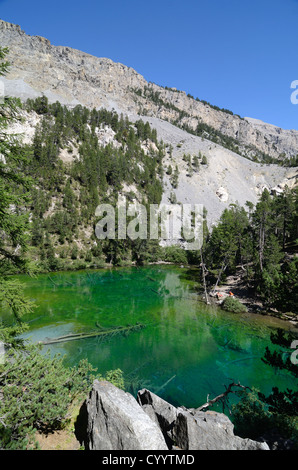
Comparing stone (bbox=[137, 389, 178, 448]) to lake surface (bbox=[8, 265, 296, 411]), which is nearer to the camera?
stone (bbox=[137, 389, 178, 448])

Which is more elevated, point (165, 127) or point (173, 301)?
point (165, 127)

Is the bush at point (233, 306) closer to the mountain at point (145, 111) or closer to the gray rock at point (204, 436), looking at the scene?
the gray rock at point (204, 436)

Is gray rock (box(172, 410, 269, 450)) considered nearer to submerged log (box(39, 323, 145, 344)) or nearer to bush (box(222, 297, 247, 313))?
submerged log (box(39, 323, 145, 344))

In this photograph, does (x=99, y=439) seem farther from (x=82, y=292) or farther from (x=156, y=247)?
(x=156, y=247)

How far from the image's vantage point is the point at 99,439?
600 cm

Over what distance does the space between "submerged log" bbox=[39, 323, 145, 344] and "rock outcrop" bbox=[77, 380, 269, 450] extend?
37.3ft

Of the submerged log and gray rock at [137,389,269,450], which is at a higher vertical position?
gray rock at [137,389,269,450]

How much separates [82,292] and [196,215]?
51.3 m

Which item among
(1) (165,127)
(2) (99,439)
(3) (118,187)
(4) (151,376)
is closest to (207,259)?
(4) (151,376)

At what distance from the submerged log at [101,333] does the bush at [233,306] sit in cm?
1102

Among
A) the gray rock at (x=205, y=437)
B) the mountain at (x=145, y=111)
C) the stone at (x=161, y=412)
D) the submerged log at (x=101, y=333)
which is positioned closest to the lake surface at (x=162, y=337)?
the submerged log at (x=101, y=333)

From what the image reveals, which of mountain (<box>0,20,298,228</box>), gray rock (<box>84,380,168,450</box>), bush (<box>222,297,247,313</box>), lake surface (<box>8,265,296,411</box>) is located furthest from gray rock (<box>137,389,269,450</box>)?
mountain (<box>0,20,298,228</box>)

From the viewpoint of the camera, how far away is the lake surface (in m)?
14.0

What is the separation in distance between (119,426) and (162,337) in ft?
46.4
